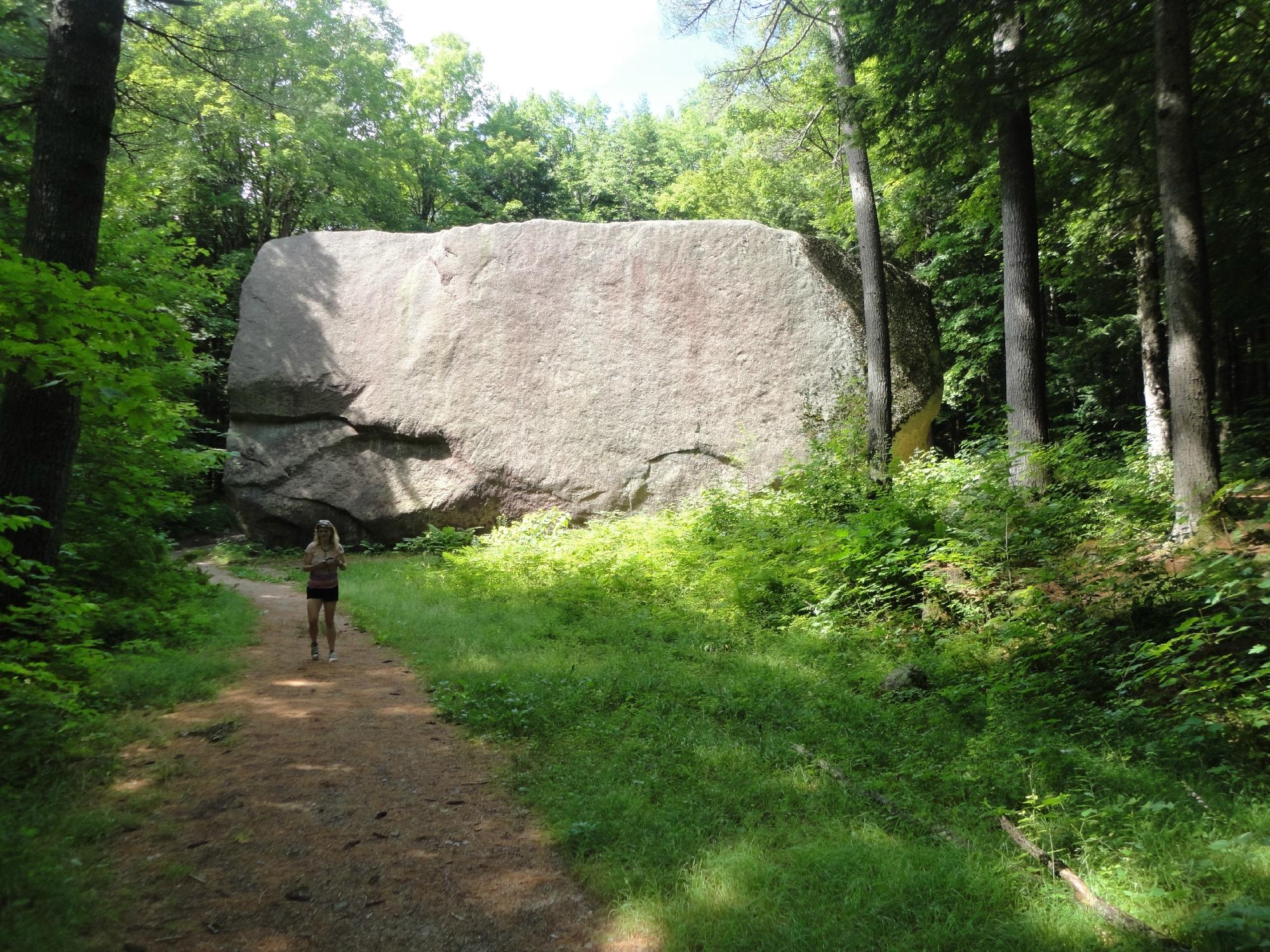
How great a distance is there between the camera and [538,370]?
15.0 metres

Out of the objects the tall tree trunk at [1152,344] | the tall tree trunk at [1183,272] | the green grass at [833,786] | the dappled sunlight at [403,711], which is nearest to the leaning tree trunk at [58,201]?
the dappled sunlight at [403,711]

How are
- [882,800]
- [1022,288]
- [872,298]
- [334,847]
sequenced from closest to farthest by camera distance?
1. [334,847]
2. [882,800]
3. [1022,288]
4. [872,298]

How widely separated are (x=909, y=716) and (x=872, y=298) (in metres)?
8.02

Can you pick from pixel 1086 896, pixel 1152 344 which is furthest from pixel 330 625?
pixel 1152 344

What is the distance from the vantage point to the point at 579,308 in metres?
15.0

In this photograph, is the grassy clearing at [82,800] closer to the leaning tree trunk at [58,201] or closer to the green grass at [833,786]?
the leaning tree trunk at [58,201]

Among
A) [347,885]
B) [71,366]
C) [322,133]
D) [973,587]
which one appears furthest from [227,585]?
[322,133]

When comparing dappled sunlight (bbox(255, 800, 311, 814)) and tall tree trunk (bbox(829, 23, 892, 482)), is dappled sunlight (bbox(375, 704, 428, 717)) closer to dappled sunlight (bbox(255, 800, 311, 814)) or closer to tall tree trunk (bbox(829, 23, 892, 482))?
dappled sunlight (bbox(255, 800, 311, 814))

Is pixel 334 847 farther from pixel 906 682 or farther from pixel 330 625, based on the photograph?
pixel 330 625

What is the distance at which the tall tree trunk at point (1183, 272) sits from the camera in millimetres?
6051

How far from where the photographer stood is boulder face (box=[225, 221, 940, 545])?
46.8 feet

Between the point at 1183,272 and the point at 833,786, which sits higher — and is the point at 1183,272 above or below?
above

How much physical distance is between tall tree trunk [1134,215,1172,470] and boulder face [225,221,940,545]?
340 cm

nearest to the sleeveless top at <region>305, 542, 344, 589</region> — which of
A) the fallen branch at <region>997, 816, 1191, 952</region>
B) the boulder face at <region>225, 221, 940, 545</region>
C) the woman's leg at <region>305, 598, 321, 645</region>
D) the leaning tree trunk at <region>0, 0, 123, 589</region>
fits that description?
the woman's leg at <region>305, 598, 321, 645</region>
